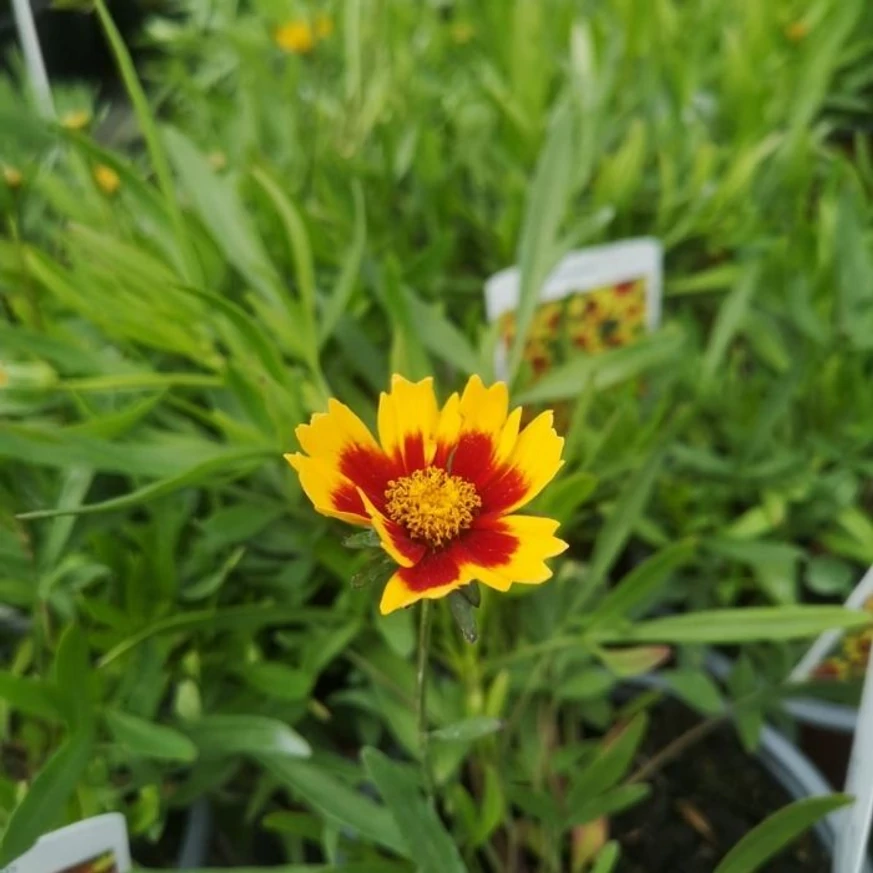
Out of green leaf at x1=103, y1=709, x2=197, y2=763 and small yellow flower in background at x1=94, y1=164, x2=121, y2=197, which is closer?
green leaf at x1=103, y1=709, x2=197, y2=763

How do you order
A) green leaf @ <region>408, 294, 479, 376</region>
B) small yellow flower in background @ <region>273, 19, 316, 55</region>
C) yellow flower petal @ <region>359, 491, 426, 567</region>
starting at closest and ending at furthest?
yellow flower petal @ <region>359, 491, 426, 567</region> → green leaf @ <region>408, 294, 479, 376</region> → small yellow flower in background @ <region>273, 19, 316, 55</region>

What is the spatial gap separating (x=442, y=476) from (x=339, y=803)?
0.19 m

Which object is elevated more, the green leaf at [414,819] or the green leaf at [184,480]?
the green leaf at [184,480]

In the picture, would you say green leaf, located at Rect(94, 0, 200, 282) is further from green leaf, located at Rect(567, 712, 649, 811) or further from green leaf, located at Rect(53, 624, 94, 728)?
green leaf, located at Rect(567, 712, 649, 811)

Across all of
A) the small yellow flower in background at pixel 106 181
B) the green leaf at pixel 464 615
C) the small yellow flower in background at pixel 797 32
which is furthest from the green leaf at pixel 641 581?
the small yellow flower in background at pixel 797 32

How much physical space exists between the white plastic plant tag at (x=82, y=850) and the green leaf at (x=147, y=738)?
0.10ft

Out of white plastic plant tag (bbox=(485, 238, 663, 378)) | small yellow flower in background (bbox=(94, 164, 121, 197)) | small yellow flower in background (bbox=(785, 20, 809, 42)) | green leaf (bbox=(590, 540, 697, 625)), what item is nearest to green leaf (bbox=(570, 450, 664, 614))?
green leaf (bbox=(590, 540, 697, 625))

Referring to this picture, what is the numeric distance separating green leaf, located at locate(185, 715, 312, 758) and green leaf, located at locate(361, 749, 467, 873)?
3.2 inches

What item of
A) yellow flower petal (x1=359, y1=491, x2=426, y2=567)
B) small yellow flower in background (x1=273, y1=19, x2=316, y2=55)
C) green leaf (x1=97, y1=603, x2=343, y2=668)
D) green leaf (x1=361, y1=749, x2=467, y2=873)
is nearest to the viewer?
yellow flower petal (x1=359, y1=491, x2=426, y2=567)

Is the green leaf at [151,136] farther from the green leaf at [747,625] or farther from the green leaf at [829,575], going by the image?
the green leaf at [829,575]

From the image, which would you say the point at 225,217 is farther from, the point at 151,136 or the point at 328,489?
the point at 328,489

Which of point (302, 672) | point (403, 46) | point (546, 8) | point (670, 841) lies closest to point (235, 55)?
point (403, 46)

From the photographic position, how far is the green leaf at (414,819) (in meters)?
0.38

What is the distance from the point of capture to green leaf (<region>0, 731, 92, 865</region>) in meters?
0.40
